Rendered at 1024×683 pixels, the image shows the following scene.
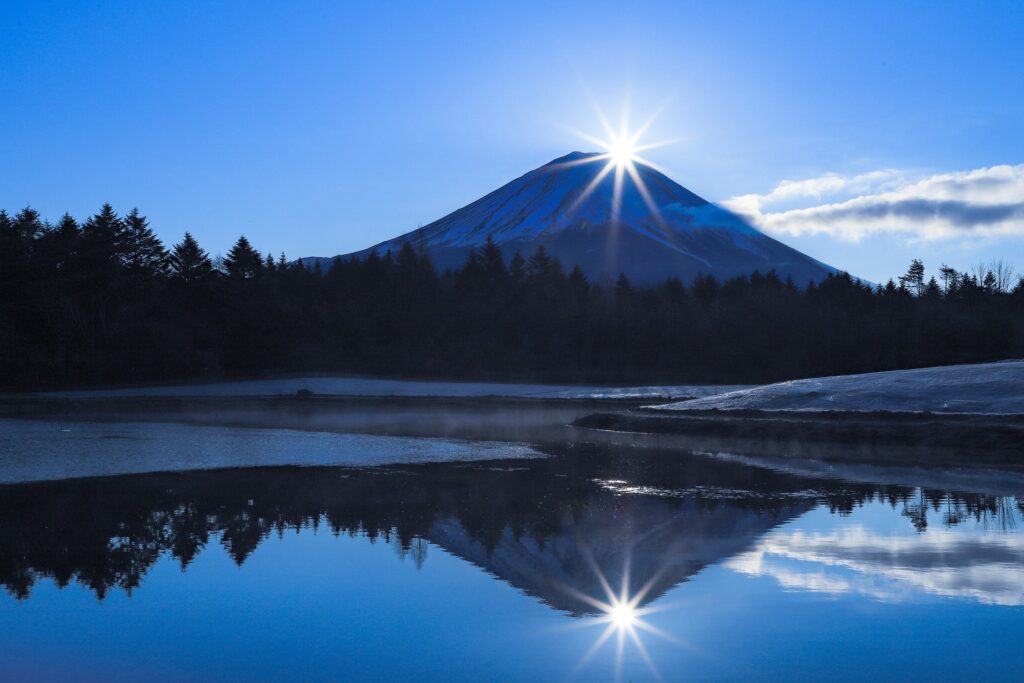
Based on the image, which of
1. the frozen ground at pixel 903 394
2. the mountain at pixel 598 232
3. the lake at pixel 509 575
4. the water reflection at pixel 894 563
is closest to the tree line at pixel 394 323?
the frozen ground at pixel 903 394

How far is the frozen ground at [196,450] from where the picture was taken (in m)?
19.6

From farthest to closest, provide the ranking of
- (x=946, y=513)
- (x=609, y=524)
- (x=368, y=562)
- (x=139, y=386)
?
1. (x=139, y=386)
2. (x=946, y=513)
3. (x=609, y=524)
4. (x=368, y=562)

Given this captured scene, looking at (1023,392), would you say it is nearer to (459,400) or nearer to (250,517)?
(250,517)

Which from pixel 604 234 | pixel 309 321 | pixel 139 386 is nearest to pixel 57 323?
pixel 139 386

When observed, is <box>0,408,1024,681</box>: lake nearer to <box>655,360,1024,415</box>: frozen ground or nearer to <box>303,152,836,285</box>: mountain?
<box>655,360,1024,415</box>: frozen ground

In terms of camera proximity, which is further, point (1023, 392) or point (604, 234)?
point (604, 234)

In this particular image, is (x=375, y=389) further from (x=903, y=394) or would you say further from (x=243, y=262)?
(x=903, y=394)

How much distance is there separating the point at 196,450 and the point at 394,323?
197ft

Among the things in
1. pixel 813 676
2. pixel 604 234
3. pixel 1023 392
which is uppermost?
pixel 604 234

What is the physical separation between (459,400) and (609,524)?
1555 inches

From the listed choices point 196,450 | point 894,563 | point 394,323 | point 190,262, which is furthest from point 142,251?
point 894,563

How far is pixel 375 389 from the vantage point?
202ft

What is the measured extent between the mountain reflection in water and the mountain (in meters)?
149

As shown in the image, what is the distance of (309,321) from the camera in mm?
77438
